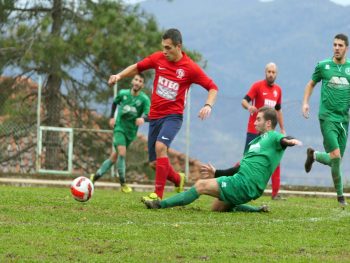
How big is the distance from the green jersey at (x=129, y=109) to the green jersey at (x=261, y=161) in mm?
6053

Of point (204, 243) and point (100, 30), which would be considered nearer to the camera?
point (204, 243)

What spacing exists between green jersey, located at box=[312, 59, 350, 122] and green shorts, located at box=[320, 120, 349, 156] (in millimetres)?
71

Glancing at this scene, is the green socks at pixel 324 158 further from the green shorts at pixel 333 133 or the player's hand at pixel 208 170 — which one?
the player's hand at pixel 208 170

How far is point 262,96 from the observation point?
55.2 feet

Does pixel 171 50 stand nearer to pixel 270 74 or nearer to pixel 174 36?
pixel 174 36

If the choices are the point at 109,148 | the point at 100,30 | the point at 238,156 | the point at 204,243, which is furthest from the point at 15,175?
the point at 204,243

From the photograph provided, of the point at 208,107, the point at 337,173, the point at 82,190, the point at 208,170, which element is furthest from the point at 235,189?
the point at 337,173

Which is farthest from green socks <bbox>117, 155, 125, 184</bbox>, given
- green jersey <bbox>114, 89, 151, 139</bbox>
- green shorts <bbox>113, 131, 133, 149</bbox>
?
green jersey <bbox>114, 89, 151, 139</bbox>

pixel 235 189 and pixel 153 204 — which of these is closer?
pixel 235 189

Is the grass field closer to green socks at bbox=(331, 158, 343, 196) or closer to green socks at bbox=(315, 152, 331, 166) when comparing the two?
green socks at bbox=(331, 158, 343, 196)

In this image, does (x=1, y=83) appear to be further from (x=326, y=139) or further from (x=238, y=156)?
(x=326, y=139)

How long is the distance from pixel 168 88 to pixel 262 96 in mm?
3974

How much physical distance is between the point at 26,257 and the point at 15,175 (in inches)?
684

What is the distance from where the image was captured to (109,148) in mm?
27000
